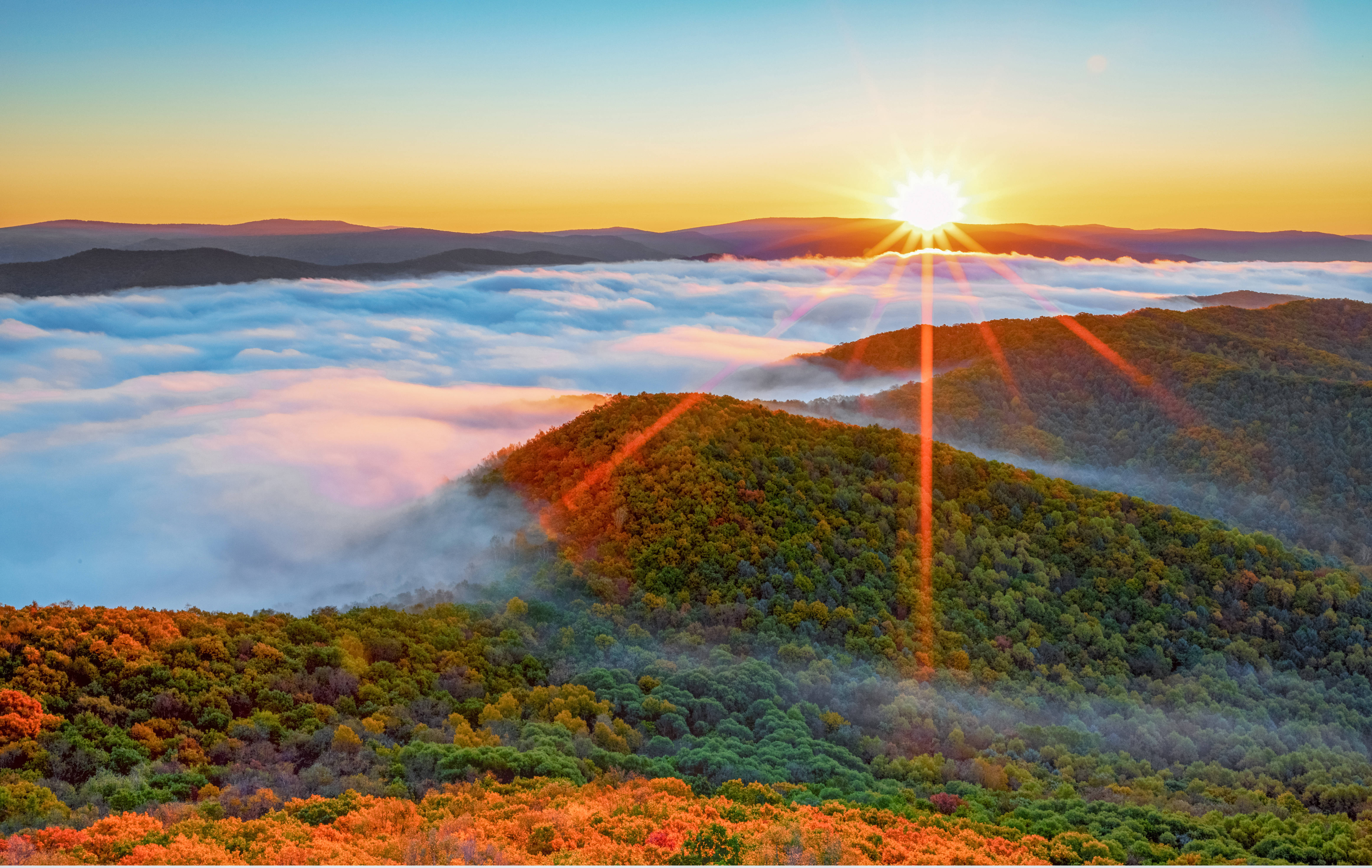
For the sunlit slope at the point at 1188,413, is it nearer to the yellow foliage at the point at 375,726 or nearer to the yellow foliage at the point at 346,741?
the yellow foliage at the point at 375,726

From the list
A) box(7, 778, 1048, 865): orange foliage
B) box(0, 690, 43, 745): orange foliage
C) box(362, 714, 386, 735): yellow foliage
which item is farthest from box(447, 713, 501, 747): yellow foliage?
box(0, 690, 43, 745): orange foliage

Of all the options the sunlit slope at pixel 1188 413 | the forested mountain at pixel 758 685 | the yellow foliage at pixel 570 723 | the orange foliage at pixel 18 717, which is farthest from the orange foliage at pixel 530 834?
the sunlit slope at pixel 1188 413

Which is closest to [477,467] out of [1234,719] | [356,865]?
[356,865]

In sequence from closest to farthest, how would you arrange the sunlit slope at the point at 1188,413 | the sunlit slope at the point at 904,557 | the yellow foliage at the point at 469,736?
the yellow foliage at the point at 469,736 → the sunlit slope at the point at 904,557 → the sunlit slope at the point at 1188,413

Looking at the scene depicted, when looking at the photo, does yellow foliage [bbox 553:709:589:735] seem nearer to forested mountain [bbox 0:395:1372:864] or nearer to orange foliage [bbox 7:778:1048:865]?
forested mountain [bbox 0:395:1372:864]

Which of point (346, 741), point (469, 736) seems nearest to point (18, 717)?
point (346, 741)

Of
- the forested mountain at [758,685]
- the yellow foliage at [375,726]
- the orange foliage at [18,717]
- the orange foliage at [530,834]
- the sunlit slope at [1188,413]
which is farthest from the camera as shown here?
the sunlit slope at [1188,413]

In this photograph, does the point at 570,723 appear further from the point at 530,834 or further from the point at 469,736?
the point at 530,834
